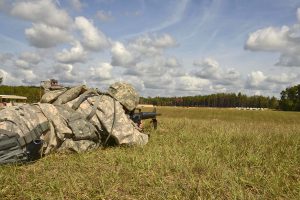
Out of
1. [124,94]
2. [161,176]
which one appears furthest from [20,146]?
[124,94]

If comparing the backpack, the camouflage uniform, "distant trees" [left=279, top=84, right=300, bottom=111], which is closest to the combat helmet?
the camouflage uniform

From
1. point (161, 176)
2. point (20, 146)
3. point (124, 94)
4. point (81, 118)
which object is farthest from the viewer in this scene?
point (124, 94)

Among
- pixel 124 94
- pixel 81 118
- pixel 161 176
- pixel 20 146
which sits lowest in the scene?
pixel 161 176

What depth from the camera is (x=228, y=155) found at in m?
6.44

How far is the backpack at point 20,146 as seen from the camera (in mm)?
5809

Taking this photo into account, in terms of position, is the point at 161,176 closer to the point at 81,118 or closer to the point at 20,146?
the point at 20,146

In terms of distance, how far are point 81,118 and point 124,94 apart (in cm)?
149

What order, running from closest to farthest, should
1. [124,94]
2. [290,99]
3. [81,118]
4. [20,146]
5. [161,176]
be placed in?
[161,176] → [20,146] → [81,118] → [124,94] → [290,99]

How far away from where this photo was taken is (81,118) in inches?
298

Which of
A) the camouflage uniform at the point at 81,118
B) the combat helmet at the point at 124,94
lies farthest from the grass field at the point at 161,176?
the combat helmet at the point at 124,94

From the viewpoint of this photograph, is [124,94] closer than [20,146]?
No

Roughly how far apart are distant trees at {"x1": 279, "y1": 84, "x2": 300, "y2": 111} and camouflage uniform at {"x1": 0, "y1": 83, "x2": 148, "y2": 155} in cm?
14572

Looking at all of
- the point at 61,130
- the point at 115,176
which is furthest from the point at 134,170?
the point at 61,130

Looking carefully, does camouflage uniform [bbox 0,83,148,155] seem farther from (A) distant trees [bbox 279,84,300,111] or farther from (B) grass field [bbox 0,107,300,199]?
(A) distant trees [bbox 279,84,300,111]
